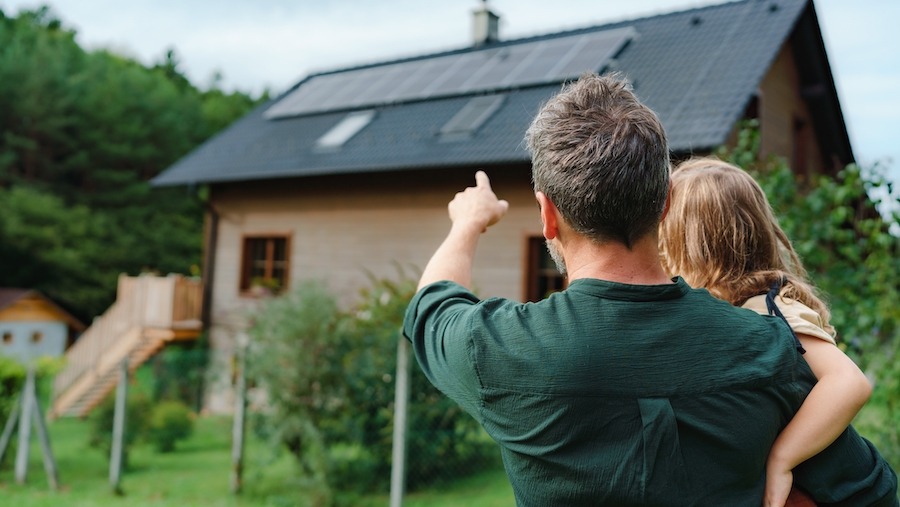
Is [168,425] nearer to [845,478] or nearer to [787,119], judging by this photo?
[845,478]

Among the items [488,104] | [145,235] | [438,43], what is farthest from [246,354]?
[145,235]

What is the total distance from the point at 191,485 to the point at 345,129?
8.80 metres

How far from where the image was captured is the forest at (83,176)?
2956cm

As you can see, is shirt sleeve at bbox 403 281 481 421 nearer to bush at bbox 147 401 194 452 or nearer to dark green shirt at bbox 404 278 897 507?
dark green shirt at bbox 404 278 897 507

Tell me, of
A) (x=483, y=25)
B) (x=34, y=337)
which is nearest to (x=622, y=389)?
(x=483, y=25)

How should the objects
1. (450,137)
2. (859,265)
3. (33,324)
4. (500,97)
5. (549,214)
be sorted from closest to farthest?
(549,214) < (859,265) < (450,137) < (500,97) < (33,324)

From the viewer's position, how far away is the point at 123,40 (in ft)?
167

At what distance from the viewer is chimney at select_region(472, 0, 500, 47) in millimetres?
18266

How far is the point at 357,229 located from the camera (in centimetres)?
1546

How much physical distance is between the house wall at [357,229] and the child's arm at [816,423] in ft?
35.8

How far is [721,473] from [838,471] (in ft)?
1.12

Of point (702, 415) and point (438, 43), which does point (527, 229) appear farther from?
point (702, 415)

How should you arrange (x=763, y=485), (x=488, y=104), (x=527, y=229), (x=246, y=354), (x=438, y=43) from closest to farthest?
1. (x=763, y=485)
2. (x=246, y=354)
3. (x=527, y=229)
4. (x=488, y=104)
5. (x=438, y=43)

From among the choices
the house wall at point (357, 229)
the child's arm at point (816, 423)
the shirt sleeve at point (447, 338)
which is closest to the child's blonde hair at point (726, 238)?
the child's arm at point (816, 423)
